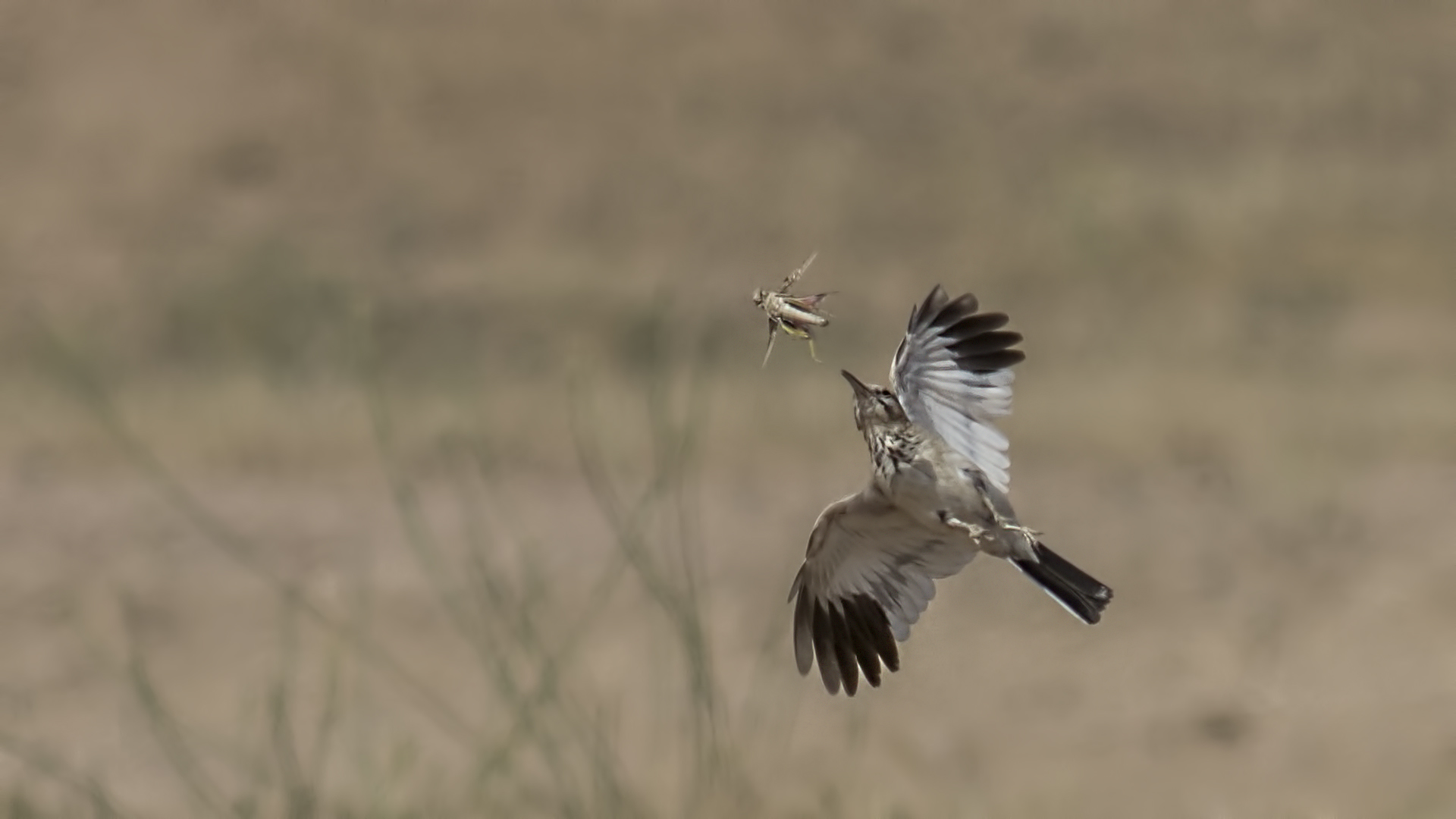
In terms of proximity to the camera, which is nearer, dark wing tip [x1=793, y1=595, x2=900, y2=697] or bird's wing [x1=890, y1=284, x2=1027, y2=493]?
bird's wing [x1=890, y1=284, x2=1027, y2=493]

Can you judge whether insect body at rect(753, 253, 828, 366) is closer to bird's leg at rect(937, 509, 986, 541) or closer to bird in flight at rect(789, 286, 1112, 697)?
bird in flight at rect(789, 286, 1112, 697)

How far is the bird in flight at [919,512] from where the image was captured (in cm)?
445

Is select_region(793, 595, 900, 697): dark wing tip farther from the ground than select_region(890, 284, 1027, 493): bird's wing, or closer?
closer

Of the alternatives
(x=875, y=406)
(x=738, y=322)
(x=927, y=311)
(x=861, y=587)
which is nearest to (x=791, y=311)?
(x=927, y=311)

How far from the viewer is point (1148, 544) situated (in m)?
10.4

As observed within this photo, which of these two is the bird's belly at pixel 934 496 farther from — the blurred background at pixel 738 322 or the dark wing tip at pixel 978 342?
the blurred background at pixel 738 322

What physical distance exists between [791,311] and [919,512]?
653 millimetres

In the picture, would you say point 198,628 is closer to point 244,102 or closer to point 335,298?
point 335,298

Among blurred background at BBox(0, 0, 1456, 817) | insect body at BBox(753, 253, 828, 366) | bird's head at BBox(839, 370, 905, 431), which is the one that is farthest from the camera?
blurred background at BBox(0, 0, 1456, 817)

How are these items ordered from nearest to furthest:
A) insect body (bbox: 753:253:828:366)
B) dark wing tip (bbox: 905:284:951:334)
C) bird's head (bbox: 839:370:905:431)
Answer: insect body (bbox: 753:253:828:366) < dark wing tip (bbox: 905:284:951:334) < bird's head (bbox: 839:370:905:431)

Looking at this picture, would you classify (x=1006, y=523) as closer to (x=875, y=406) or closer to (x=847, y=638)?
(x=875, y=406)

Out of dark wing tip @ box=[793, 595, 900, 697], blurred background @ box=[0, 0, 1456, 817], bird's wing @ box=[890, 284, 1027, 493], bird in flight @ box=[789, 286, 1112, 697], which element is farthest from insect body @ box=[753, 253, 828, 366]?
blurred background @ box=[0, 0, 1456, 817]

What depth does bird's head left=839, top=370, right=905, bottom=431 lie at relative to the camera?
453 cm

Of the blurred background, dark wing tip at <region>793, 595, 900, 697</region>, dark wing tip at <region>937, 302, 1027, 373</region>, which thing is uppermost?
the blurred background
